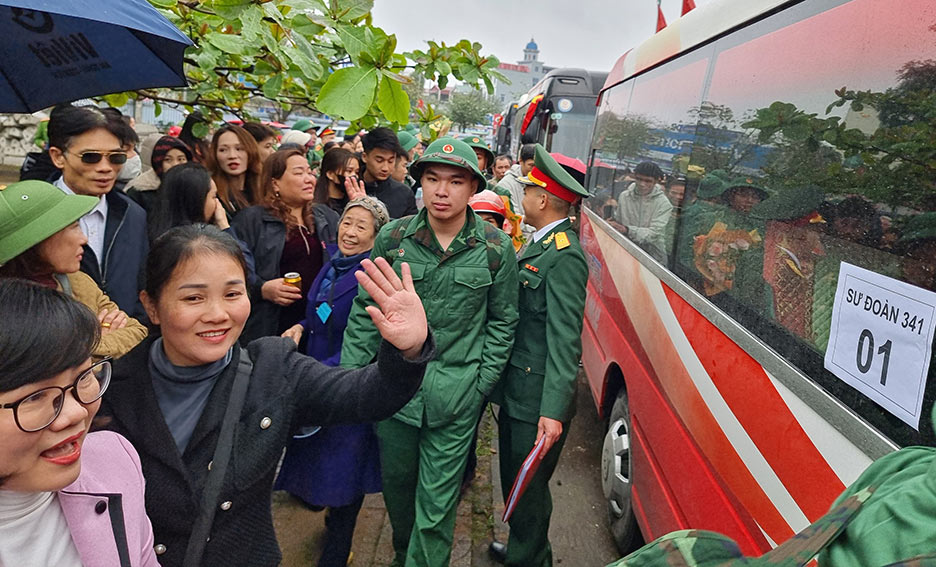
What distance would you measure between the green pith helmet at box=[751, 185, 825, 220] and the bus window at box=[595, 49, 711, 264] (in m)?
0.91

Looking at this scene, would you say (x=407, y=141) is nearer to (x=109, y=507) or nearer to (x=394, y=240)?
A: (x=394, y=240)

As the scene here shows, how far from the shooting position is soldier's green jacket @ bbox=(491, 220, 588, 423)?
249 cm

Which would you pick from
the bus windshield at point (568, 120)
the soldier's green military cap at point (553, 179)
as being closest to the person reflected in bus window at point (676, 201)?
the soldier's green military cap at point (553, 179)

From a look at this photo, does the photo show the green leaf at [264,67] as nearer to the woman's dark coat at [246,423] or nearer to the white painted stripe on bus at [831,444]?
the woman's dark coat at [246,423]

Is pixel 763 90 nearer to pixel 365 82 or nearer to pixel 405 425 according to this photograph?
pixel 365 82

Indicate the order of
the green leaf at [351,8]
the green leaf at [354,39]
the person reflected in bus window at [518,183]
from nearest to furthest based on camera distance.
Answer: the green leaf at [354,39], the green leaf at [351,8], the person reflected in bus window at [518,183]

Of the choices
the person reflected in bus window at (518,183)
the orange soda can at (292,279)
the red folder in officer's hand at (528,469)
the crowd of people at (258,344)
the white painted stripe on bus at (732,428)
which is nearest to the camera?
the crowd of people at (258,344)

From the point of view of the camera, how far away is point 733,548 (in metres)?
0.75

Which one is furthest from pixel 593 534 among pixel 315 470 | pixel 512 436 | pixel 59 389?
pixel 59 389

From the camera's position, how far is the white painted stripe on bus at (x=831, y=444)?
4.60 feet

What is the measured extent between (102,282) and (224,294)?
4.86ft

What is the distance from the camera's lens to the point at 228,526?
4.97ft

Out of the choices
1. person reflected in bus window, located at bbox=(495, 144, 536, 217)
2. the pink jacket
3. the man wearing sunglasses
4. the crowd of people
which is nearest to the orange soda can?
the crowd of people

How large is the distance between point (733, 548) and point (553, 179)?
7.08 feet
